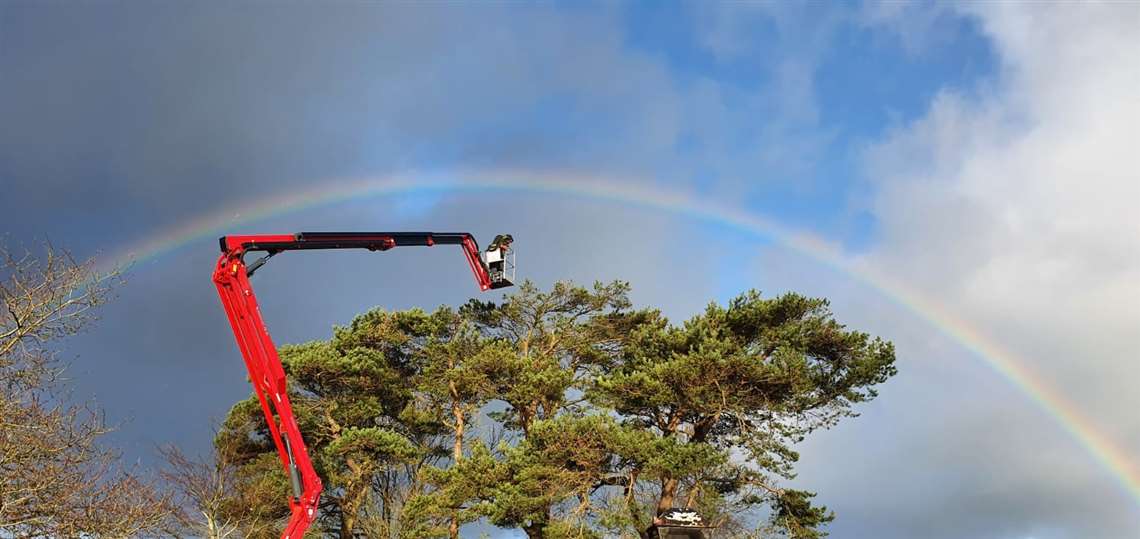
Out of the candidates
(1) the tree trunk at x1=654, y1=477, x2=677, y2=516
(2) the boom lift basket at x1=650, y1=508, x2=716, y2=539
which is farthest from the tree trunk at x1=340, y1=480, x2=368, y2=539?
(2) the boom lift basket at x1=650, y1=508, x2=716, y2=539

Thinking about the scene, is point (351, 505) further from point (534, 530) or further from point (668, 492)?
point (668, 492)

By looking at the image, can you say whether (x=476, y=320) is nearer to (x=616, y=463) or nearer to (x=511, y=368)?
(x=511, y=368)

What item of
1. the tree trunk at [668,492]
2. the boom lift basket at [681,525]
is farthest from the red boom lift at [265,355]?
the tree trunk at [668,492]

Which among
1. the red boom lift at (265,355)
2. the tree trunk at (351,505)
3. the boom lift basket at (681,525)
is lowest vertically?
the boom lift basket at (681,525)

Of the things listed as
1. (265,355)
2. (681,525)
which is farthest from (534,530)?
(681,525)

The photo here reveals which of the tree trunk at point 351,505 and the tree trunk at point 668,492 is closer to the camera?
the tree trunk at point 668,492

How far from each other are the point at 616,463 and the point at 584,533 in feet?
7.45

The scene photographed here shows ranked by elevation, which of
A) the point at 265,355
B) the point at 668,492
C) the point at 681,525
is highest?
the point at 668,492

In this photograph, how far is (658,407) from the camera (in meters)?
25.7

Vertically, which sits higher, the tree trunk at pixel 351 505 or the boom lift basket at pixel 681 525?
the tree trunk at pixel 351 505

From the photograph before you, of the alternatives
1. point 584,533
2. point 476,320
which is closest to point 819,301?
point 584,533

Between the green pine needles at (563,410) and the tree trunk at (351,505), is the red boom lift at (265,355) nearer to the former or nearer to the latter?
the green pine needles at (563,410)

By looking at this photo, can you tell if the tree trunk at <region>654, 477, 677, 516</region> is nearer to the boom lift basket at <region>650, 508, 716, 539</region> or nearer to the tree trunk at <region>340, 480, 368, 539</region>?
the tree trunk at <region>340, 480, 368, 539</region>

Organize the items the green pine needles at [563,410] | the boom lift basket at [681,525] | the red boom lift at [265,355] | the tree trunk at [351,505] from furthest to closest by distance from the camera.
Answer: the tree trunk at [351,505] < the green pine needles at [563,410] < the red boom lift at [265,355] < the boom lift basket at [681,525]
